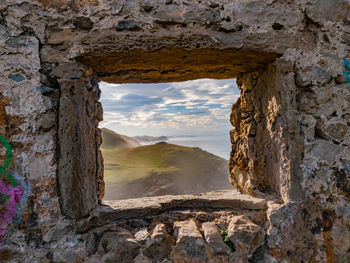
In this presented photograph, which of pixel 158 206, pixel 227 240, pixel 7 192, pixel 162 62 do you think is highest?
pixel 162 62

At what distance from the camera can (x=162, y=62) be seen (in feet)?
5.15

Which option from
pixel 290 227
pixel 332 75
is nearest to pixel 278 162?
pixel 290 227

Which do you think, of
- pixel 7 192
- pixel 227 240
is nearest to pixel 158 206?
pixel 227 240

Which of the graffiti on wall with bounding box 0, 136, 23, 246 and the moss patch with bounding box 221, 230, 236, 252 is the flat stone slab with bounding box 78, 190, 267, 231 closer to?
the moss patch with bounding box 221, 230, 236, 252

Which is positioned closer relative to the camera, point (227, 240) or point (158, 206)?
point (227, 240)

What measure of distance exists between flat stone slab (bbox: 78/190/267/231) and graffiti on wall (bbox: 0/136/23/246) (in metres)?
0.38

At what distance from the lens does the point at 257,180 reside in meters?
1.73

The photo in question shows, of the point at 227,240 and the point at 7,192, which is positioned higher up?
the point at 7,192

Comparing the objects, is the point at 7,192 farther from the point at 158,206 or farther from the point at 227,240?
the point at 227,240

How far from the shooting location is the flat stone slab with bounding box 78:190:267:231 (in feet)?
4.75

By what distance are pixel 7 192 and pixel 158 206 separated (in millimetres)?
881

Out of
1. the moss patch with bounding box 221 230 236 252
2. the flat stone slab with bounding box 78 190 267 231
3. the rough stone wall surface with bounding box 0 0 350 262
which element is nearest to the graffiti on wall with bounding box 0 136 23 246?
the rough stone wall surface with bounding box 0 0 350 262

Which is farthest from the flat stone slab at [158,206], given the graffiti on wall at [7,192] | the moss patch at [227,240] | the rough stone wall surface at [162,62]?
the graffiti on wall at [7,192]

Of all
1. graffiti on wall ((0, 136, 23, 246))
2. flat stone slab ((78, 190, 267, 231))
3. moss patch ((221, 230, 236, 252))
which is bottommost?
moss patch ((221, 230, 236, 252))
